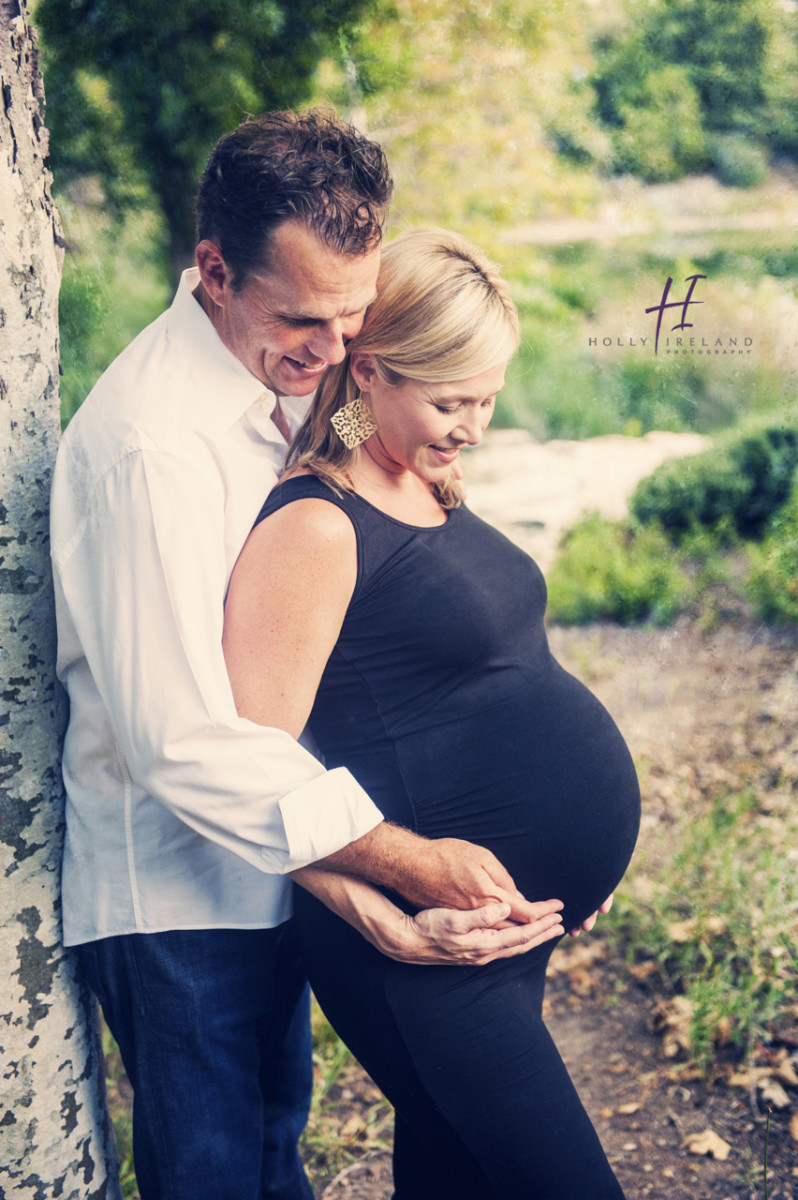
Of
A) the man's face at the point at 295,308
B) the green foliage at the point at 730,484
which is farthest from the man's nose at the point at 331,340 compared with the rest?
the green foliage at the point at 730,484

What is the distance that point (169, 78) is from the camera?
11.2ft

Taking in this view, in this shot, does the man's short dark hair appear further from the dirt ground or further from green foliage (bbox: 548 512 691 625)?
green foliage (bbox: 548 512 691 625)

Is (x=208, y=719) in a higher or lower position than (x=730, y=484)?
higher

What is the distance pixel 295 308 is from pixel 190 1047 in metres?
1.22

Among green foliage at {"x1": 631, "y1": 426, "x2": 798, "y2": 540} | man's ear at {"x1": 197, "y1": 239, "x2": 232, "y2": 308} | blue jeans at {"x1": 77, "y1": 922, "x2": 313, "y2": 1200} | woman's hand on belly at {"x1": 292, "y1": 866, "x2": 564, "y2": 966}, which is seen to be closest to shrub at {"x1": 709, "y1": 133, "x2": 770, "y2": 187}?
green foliage at {"x1": 631, "y1": 426, "x2": 798, "y2": 540}

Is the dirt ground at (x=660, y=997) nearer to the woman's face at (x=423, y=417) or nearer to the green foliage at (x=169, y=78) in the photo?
the woman's face at (x=423, y=417)

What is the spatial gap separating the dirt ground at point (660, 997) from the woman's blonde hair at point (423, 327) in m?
1.31

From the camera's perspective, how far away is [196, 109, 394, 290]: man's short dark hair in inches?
55.5

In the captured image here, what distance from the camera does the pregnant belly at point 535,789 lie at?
151 centimetres

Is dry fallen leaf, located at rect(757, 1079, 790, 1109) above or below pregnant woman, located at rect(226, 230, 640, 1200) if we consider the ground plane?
below

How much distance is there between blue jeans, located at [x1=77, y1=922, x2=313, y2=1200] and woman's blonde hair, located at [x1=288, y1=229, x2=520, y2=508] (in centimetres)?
82

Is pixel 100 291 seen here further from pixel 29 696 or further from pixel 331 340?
pixel 29 696

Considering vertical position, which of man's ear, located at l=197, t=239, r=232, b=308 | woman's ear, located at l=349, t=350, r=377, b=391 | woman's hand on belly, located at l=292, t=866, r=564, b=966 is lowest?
woman's hand on belly, located at l=292, t=866, r=564, b=966

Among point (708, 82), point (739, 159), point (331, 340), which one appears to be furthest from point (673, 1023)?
point (708, 82)
